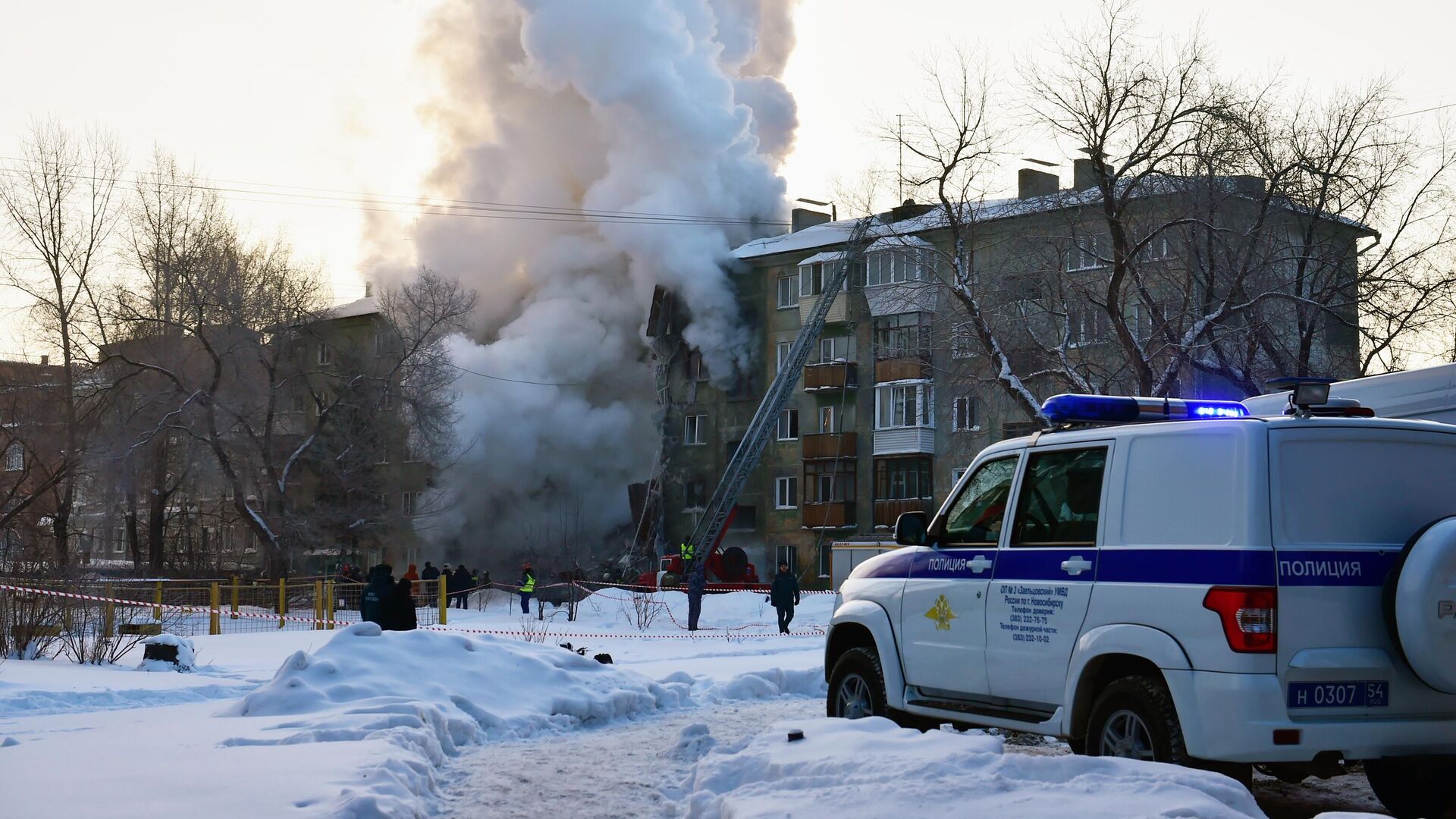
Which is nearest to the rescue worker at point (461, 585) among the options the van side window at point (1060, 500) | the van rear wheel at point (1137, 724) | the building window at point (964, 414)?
the building window at point (964, 414)

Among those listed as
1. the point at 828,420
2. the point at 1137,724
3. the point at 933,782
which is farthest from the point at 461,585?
the point at 933,782

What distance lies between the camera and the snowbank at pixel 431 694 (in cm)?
1027

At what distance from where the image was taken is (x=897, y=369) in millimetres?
51188

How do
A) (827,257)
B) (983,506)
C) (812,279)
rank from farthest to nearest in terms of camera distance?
1. (812,279)
2. (827,257)
3. (983,506)

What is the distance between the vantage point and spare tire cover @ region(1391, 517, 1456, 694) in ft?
22.2

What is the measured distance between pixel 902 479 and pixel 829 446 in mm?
3212

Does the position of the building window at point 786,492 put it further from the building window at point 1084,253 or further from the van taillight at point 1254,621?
the van taillight at point 1254,621

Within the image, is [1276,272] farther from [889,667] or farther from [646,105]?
[646,105]

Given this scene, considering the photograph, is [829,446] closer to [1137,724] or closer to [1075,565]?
[1075,565]

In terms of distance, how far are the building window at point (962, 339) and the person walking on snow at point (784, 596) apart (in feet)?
18.2

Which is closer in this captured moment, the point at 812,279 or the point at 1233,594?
the point at 1233,594

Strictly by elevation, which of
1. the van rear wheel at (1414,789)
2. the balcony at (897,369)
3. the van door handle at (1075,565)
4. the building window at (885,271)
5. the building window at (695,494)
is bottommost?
the van rear wheel at (1414,789)

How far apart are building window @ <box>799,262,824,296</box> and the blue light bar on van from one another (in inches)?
1794

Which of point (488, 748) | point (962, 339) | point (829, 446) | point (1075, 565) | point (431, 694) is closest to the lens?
point (1075, 565)
